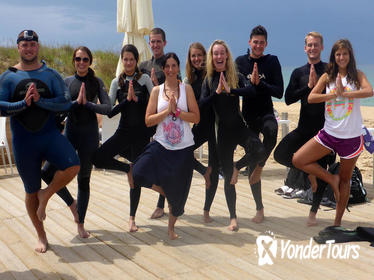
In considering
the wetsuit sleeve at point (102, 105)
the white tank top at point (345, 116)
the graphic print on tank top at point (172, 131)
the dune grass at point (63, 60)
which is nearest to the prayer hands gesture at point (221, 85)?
the graphic print on tank top at point (172, 131)

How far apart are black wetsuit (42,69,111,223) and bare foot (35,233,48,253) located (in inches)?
19.2

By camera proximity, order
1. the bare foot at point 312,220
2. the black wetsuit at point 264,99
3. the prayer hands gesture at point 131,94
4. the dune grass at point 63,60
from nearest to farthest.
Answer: the prayer hands gesture at point 131,94, the black wetsuit at point 264,99, the bare foot at point 312,220, the dune grass at point 63,60

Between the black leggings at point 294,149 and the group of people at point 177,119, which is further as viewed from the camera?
the black leggings at point 294,149

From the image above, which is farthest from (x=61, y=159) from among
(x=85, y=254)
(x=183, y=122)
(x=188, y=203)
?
(x=188, y=203)

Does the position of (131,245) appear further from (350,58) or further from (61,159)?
(350,58)

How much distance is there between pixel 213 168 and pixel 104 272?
1.97 meters

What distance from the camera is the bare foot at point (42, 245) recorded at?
419 centimetres

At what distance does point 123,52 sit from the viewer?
466 cm

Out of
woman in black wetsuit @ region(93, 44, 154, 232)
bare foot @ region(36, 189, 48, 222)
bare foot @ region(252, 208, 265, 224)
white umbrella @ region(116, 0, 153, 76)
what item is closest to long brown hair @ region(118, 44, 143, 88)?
woman in black wetsuit @ region(93, 44, 154, 232)

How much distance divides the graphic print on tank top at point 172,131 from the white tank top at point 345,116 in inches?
66.7

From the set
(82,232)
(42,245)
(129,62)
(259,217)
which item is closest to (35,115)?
(129,62)

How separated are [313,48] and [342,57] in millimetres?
524

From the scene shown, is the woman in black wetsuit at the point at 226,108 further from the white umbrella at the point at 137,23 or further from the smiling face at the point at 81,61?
the white umbrella at the point at 137,23

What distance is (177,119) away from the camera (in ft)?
14.1
